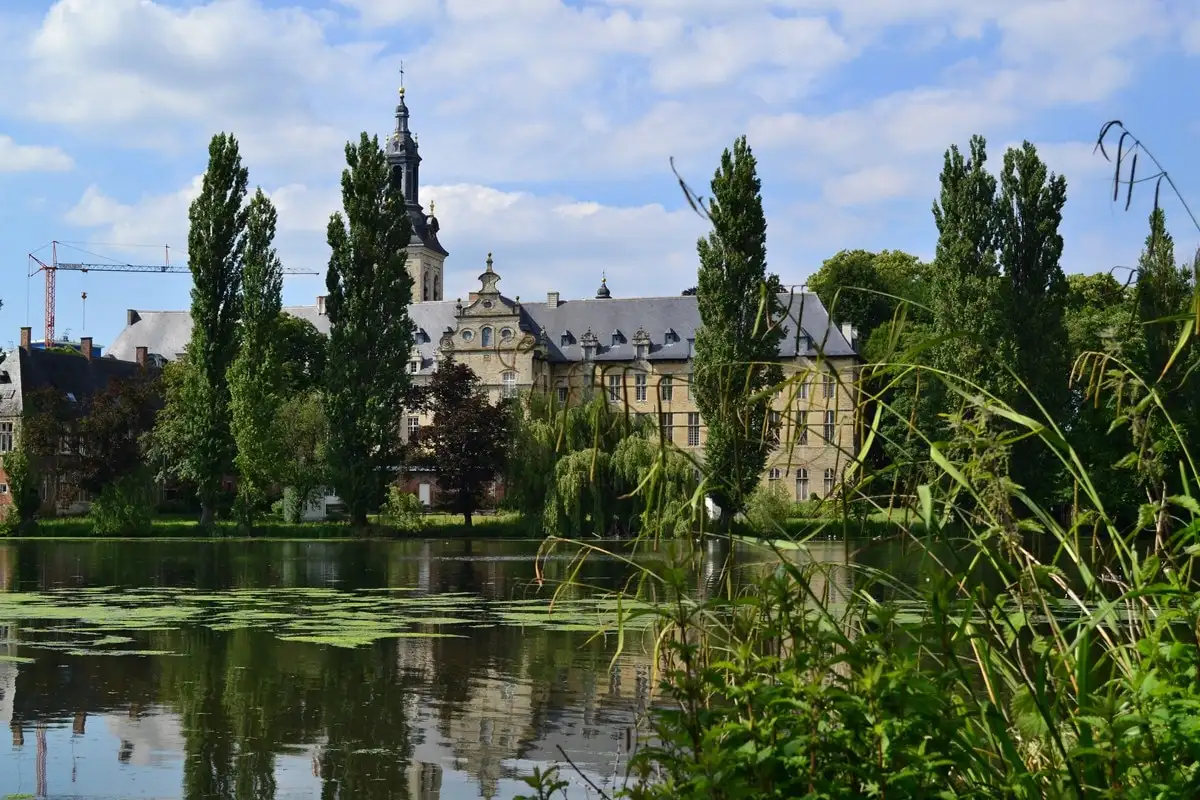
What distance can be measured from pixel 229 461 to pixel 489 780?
39.1 meters

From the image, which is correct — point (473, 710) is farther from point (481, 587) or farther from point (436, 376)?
point (436, 376)

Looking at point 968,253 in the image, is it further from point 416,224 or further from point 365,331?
point 416,224

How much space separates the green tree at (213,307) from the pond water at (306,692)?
78.6 feet

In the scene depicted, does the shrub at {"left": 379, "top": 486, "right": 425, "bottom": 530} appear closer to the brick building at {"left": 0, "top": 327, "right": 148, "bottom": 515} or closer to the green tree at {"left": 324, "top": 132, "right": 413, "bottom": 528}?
the green tree at {"left": 324, "top": 132, "right": 413, "bottom": 528}

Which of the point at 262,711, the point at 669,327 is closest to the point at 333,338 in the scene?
the point at 669,327

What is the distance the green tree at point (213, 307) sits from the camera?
44.1m

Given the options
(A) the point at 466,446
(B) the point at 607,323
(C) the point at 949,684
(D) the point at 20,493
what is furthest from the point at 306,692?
(B) the point at 607,323

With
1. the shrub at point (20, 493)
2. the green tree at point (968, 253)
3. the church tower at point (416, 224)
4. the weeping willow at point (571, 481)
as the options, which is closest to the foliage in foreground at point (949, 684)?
the weeping willow at point (571, 481)

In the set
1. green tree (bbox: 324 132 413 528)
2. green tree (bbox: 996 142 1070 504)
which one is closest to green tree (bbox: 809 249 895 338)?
green tree (bbox: 996 142 1070 504)

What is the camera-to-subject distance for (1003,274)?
40.8 m

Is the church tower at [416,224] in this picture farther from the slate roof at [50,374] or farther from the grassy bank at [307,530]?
the grassy bank at [307,530]

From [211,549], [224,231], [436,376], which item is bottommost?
[211,549]

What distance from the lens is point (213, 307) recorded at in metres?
44.4

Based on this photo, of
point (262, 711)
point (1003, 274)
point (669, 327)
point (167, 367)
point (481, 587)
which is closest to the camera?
point (262, 711)
